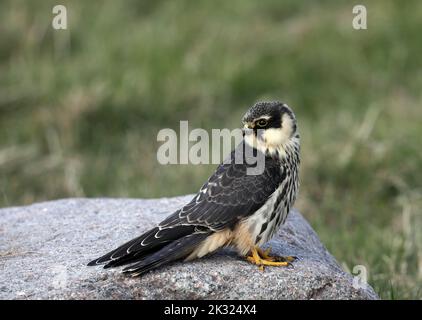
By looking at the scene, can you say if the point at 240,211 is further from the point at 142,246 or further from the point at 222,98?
the point at 222,98

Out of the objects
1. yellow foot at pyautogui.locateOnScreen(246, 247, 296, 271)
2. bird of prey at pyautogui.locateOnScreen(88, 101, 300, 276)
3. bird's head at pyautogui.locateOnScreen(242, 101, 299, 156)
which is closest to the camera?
bird of prey at pyautogui.locateOnScreen(88, 101, 300, 276)

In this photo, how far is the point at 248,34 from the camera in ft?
36.9

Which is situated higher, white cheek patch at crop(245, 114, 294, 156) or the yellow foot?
white cheek patch at crop(245, 114, 294, 156)

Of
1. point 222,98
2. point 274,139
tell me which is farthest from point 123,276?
point 222,98

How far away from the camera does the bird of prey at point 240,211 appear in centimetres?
429

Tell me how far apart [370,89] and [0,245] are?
693cm

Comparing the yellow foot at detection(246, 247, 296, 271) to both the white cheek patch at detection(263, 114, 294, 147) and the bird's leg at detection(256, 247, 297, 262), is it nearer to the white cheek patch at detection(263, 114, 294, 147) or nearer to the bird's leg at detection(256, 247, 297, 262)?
the bird's leg at detection(256, 247, 297, 262)

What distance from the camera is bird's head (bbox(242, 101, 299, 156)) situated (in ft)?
15.5

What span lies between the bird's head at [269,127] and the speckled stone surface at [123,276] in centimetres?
65

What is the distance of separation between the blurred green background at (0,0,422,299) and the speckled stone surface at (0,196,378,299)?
128 centimetres

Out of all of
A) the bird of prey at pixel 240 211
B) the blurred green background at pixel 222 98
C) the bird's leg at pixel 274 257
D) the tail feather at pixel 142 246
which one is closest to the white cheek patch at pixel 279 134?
the bird of prey at pixel 240 211

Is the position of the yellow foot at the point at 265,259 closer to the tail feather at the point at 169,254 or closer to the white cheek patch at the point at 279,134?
the tail feather at the point at 169,254

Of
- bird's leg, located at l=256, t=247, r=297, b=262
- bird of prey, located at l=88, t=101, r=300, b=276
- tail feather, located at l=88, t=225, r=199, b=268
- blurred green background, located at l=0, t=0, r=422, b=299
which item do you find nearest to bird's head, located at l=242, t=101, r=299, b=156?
bird of prey, located at l=88, t=101, r=300, b=276
